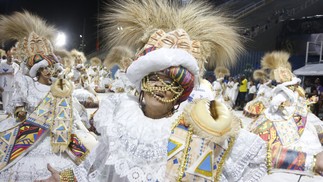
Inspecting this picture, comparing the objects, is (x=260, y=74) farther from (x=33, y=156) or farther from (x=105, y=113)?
(x=105, y=113)

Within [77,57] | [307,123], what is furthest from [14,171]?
[77,57]

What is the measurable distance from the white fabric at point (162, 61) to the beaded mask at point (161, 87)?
47 millimetres

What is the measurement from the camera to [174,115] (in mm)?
1832

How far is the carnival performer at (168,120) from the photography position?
1524mm

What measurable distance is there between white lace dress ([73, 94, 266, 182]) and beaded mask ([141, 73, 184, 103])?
0.41ft

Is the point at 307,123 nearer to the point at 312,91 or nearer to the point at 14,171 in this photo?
the point at 14,171

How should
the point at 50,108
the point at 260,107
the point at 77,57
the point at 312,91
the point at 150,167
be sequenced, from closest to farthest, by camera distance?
1. the point at 150,167
2. the point at 50,108
3. the point at 260,107
4. the point at 77,57
5. the point at 312,91

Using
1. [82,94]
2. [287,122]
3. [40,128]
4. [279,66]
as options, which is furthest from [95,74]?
[40,128]

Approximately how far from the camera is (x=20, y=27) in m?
4.12

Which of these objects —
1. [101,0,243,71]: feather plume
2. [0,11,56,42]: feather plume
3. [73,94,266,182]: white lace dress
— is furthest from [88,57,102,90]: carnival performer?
[73,94,266,182]: white lace dress

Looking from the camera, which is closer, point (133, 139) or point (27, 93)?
point (133, 139)

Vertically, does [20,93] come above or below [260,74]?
below

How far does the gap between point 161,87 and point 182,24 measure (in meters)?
0.46

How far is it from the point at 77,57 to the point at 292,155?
9066 millimetres
